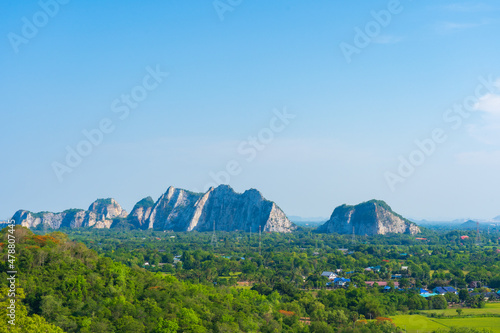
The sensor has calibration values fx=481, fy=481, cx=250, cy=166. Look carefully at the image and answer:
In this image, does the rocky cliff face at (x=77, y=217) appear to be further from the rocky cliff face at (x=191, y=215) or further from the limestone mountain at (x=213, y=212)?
the limestone mountain at (x=213, y=212)

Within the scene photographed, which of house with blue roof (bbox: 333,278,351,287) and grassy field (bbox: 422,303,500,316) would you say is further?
house with blue roof (bbox: 333,278,351,287)

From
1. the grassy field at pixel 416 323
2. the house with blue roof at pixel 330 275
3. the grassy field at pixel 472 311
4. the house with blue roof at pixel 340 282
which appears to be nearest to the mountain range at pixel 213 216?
the house with blue roof at pixel 330 275

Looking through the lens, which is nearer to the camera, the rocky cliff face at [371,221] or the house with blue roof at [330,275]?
the house with blue roof at [330,275]

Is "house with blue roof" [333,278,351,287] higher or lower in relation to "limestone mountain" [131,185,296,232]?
lower

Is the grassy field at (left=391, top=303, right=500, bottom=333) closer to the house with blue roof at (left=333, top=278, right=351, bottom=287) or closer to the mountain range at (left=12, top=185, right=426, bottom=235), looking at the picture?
the house with blue roof at (left=333, top=278, right=351, bottom=287)

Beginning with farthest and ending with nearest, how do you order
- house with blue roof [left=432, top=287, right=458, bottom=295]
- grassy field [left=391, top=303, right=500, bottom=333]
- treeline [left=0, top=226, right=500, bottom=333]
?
house with blue roof [left=432, top=287, right=458, bottom=295], grassy field [left=391, top=303, right=500, bottom=333], treeline [left=0, top=226, right=500, bottom=333]

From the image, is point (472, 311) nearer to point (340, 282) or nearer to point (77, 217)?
point (340, 282)

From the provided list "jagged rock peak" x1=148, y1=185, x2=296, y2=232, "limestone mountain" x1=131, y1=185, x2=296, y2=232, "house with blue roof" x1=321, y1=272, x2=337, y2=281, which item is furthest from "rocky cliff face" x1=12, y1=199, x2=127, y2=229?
"house with blue roof" x1=321, y1=272, x2=337, y2=281
